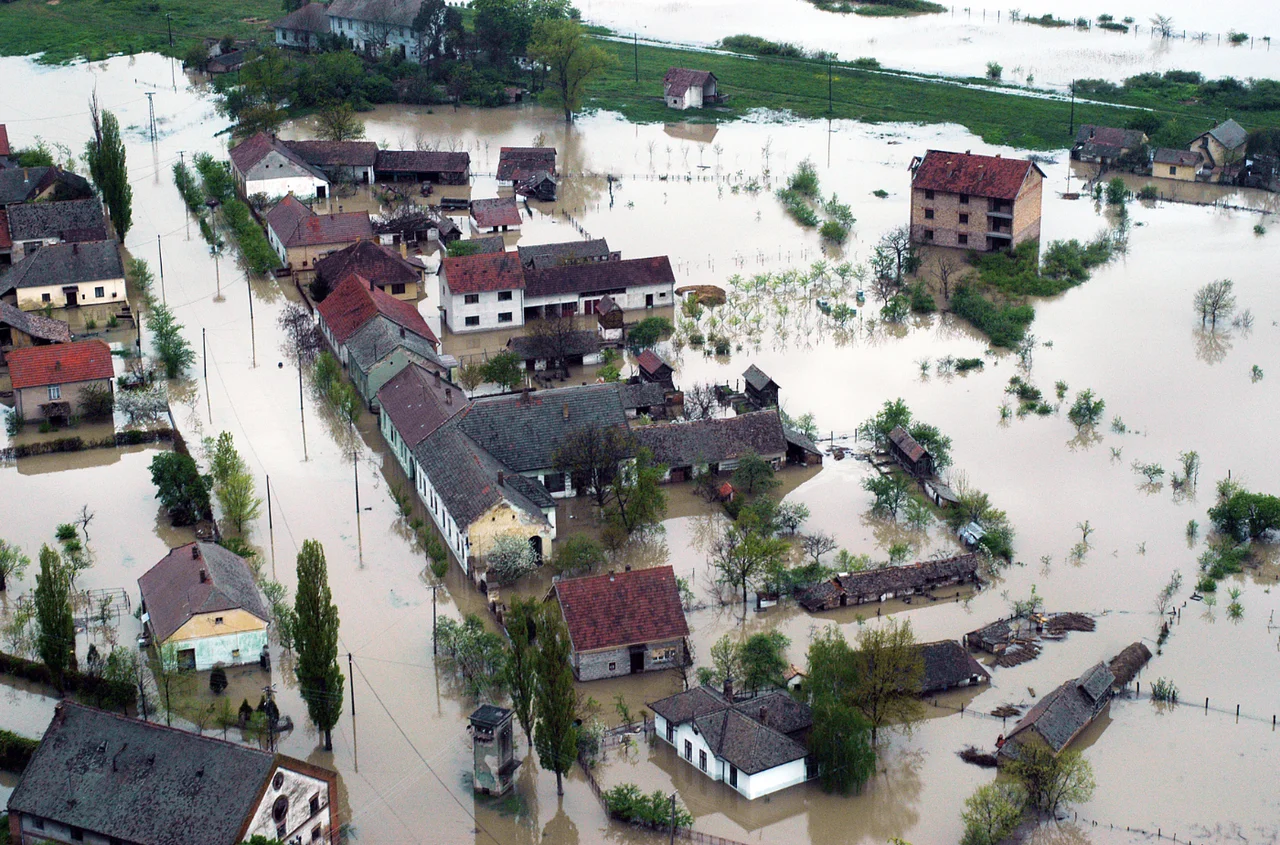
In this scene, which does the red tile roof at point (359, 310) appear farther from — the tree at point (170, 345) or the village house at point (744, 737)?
the village house at point (744, 737)


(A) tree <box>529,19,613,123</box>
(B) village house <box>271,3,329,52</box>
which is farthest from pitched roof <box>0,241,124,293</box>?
(B) village house <box>271,3,329,52</box>

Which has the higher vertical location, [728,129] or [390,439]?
[728,129]

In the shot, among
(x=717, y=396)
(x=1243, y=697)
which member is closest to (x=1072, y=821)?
(x=1243, y=697)

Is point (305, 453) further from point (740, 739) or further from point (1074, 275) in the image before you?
point (1074, 275)

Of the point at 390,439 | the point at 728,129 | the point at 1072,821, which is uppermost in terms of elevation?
the point at 728,129

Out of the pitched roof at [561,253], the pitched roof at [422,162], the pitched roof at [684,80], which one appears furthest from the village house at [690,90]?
the pitched roof at [561,253]

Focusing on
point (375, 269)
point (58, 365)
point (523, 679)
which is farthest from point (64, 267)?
point (523, 679)

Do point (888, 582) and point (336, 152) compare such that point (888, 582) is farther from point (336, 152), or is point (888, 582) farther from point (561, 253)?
point (336, 152)
